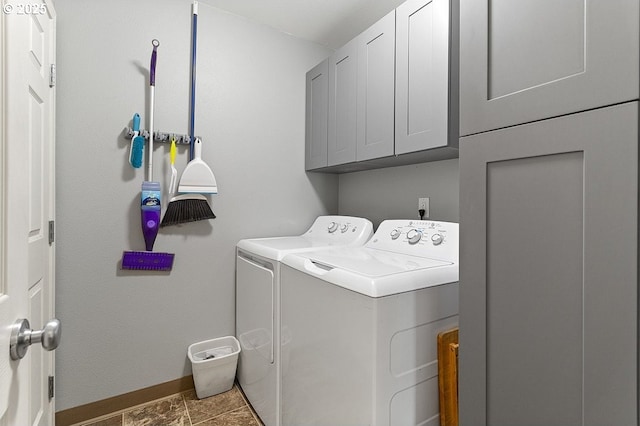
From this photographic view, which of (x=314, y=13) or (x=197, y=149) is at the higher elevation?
(x=314, y=13)

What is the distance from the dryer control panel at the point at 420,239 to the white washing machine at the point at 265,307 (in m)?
0.20

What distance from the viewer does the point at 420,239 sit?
1.46 metres

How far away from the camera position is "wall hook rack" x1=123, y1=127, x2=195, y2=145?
166 cm

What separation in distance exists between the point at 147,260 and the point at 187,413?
34.7 inches

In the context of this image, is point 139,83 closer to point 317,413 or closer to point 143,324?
point 143,324

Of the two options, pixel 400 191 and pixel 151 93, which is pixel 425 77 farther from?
pixel 151 93

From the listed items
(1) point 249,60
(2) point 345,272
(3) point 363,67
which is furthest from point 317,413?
(1) point 249,60

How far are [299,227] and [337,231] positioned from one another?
14.6 inches

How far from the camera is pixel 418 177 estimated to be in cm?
186

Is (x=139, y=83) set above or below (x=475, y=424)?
above

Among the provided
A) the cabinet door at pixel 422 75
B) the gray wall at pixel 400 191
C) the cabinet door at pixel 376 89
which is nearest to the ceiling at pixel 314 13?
the cabinet door at pixel 376 89

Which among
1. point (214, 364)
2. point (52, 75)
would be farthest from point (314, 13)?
point (214, 364)

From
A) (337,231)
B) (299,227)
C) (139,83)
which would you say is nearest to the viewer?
(139,83)

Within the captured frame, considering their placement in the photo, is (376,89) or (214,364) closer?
(376,89)
